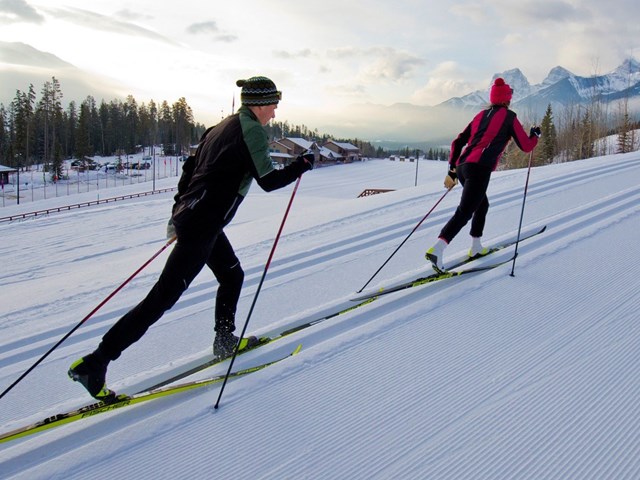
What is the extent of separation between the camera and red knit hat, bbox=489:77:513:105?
444cm

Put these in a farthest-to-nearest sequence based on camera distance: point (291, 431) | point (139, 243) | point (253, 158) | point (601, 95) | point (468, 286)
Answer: point (601, 95) → point (139, 243) → point (468, 286) → point (253, 158) → point (291, 431)

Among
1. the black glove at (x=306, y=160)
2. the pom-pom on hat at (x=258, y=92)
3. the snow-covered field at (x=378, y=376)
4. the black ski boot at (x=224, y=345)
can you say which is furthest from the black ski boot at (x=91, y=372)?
the pom-pom on hat at (x=258, y=92)

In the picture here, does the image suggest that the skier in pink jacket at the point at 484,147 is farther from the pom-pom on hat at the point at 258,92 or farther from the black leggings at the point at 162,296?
the black leggings at the point at 162,296

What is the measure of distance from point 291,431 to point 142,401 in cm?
95

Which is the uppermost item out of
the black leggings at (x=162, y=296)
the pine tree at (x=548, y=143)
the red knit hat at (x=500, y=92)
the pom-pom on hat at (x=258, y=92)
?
the pine tree at (x=548, y=143)

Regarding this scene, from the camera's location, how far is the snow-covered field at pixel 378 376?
2.14 metres

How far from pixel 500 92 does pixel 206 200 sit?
11.0 ft

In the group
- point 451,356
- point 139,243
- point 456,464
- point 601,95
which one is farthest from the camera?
point 601,95

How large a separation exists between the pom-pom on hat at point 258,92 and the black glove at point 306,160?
38 cm

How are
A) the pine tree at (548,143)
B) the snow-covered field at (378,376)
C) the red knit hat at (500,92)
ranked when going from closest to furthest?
the snow-covered field at (378,376)
the red knit hat at (500,92)
the pine tree at (548,143)

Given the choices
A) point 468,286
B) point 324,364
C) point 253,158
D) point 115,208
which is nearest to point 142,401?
point 324,364

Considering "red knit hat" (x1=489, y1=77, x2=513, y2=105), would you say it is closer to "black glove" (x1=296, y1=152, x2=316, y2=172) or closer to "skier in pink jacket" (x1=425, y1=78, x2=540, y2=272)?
"skier in pink jacket" (x1=425, y1=78, x2=540, y2=272)

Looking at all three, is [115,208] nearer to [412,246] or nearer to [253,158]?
[412,246]

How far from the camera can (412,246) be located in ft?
20.6
